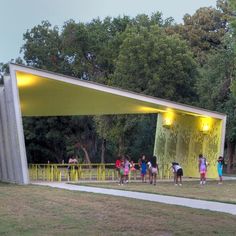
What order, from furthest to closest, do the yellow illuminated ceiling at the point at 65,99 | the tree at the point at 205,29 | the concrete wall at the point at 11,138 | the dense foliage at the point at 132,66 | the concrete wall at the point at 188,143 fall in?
1. the tree at the point at 205,29
2. the dense foliage at the point at 132,66
3. the concrete wall at the point at 188,143
4. the yellow illuminated ceiling at the point at 65,99
5. the concrete wall at the point at 11,138

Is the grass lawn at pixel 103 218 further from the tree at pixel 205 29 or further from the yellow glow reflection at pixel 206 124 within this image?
the tree at pixel 205 29

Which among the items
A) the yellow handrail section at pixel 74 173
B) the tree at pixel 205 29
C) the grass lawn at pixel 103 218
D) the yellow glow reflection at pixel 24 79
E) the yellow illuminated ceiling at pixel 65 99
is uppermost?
the tree at pixel 205 29

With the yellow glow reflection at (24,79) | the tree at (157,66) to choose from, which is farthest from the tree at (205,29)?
the yellow glow reflection at (24,79)

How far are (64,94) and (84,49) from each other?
90.3ft

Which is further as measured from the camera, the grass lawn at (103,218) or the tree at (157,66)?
the tree at (157,66)

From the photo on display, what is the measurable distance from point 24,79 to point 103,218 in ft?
46.5

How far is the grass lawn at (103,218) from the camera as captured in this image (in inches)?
399

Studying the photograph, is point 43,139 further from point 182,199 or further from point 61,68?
point 182,199

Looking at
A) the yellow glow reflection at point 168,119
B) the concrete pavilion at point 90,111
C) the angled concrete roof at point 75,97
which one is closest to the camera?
the concrete pavilion at point 90,111

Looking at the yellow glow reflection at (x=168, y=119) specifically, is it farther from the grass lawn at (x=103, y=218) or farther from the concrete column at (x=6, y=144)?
the grass lawn at (x=103, y=218)

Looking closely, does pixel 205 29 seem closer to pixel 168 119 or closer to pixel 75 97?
pixel 168 119

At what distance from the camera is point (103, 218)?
11.8m

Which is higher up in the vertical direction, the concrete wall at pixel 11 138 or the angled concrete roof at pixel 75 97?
the angled concrete roof at pixel 75 97

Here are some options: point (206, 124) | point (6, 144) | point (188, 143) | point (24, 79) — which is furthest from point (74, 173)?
point (206, 124)
